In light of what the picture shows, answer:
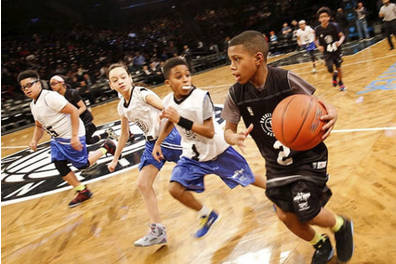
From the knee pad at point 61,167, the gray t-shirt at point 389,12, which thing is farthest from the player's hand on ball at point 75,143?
the gray t-shirt at point 389,12

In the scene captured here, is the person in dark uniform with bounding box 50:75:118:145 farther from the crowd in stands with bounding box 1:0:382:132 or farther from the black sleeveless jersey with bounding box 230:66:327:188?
the crowd in stands with bounding box 1:0:382:132

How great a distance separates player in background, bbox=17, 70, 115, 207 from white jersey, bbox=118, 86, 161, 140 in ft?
4.03

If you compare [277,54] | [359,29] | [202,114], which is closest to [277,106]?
[202,114]

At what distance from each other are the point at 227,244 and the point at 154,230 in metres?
0.64

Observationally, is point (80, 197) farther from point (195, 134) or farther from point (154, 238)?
point (195, 134)

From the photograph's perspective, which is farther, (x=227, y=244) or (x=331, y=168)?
(x=331, y=168)

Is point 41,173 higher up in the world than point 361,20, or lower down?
lower down

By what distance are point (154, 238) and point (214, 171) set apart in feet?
2.54

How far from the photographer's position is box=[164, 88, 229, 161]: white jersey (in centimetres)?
266

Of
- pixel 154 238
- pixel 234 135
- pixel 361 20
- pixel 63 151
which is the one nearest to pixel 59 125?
pixel 63 151

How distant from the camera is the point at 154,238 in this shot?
2.95 m

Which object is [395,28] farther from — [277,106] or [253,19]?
[253,19]

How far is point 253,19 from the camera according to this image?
22.0 metres

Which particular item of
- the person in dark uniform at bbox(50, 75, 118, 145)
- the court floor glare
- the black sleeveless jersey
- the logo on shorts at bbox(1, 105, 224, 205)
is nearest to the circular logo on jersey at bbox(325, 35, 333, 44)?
the court floor glare
